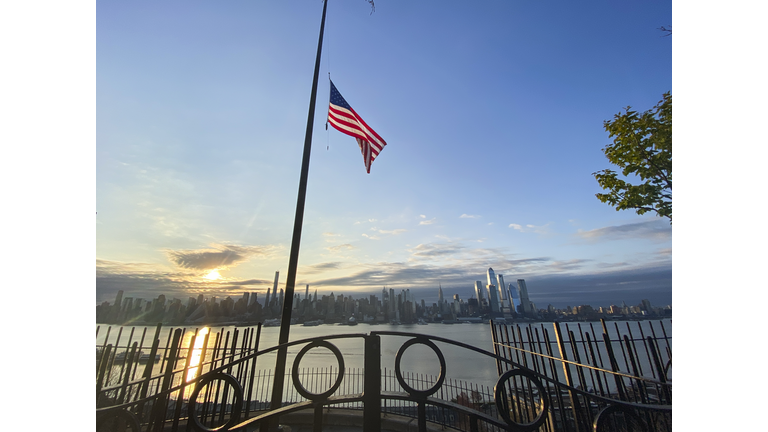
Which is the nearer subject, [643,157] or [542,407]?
[542,407]

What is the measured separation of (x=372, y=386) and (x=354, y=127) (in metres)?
5.29

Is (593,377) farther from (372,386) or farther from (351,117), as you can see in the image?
(351,117)

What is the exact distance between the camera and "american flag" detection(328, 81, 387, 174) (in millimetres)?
6418

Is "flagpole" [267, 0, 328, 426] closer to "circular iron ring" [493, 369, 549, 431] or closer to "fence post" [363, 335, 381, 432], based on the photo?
"fence post" [363, 335, 381, 432]

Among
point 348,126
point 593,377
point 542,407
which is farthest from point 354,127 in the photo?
point 593,377

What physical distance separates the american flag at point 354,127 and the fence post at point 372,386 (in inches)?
192

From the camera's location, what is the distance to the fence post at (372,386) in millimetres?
2357

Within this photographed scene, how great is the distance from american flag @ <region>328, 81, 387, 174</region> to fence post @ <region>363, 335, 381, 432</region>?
487 centimetres

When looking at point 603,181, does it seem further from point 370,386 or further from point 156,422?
point 156,422

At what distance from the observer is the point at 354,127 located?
6.51 meters

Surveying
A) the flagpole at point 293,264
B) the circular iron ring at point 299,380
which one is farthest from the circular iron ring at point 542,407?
the flagpole at point 293,264

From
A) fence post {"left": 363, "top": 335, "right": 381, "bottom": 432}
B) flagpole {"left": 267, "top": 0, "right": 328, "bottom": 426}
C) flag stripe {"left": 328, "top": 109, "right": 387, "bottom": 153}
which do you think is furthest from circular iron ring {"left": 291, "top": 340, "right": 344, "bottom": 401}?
flag stripe {"left": 328, "top": 109, "right": 387, "bottom": 153}

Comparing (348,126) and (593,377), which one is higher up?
(348,126)

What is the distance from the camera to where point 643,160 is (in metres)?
8.03
